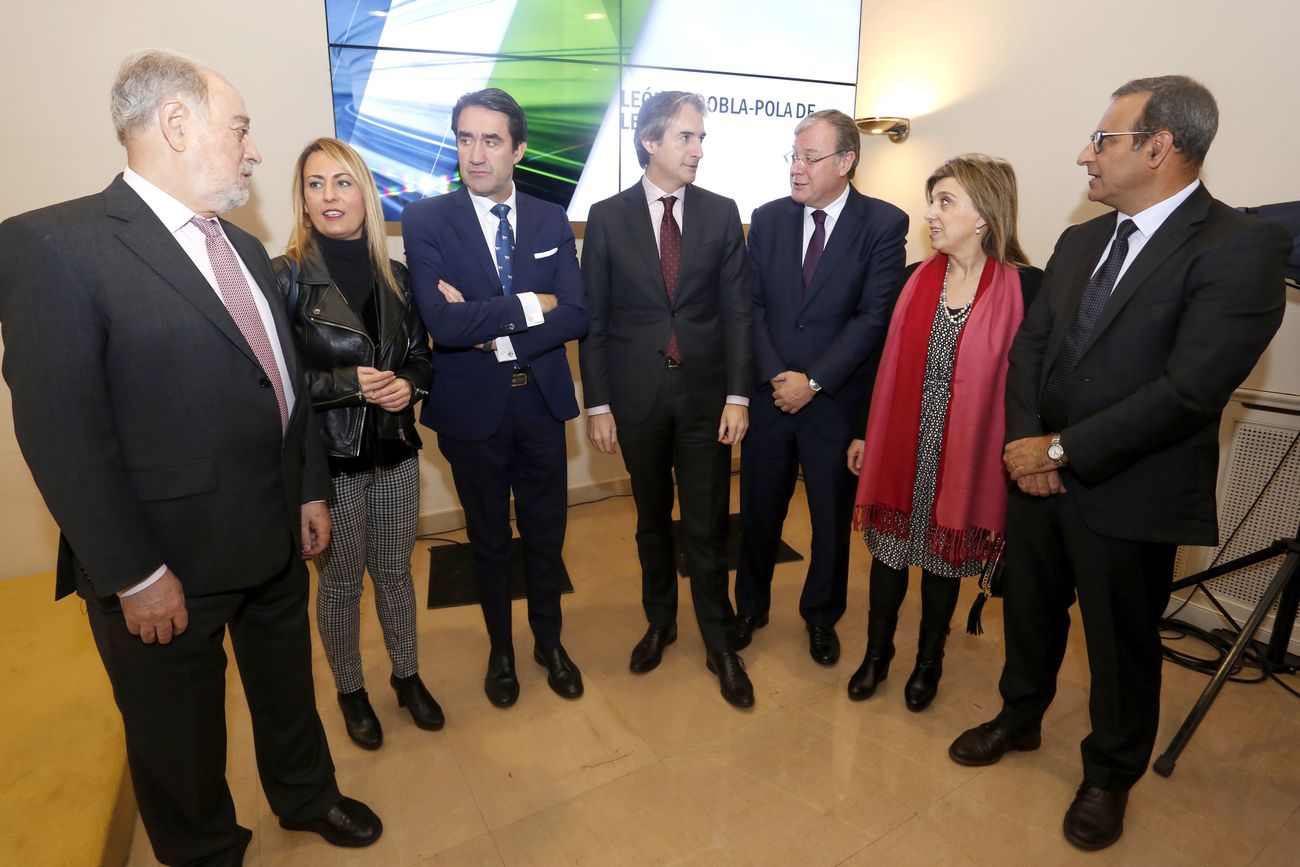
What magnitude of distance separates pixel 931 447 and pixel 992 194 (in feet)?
2.46

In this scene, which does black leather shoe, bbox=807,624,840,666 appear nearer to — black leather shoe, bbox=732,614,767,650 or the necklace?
black leather shoe, bbox=732,614,767,650

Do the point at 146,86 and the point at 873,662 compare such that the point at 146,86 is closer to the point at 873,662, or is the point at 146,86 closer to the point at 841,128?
the point at 841,128

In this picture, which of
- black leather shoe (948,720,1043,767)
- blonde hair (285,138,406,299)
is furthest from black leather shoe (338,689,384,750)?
black leather shoe (948,720,1043,767)

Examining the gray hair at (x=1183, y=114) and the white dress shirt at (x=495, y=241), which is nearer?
the gray hair at (x=1183, y=114)

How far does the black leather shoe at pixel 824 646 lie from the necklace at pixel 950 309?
1.24 meters

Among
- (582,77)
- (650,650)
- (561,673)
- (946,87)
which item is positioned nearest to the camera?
(561,673)

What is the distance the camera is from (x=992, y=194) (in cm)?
205

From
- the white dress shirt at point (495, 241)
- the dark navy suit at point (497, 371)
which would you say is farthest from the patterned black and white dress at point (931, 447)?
the white dress shirt at point (495, 241)

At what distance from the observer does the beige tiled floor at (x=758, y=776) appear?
186cm

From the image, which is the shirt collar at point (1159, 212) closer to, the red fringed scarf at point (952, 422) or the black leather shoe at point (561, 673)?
the red fringed scarf at point (952, 422)

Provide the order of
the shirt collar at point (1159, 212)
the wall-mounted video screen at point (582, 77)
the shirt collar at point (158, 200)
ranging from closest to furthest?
the shirt collar at point (158, 200) < the shirt collar at point (1159, 212) < the wall-mounted video screen at point (582, 77)

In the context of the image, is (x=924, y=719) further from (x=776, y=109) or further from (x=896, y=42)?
(x=896, y=42)

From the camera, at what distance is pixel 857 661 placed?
268cm

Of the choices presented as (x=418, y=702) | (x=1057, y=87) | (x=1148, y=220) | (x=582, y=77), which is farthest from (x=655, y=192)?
(x=1057, y=87)
